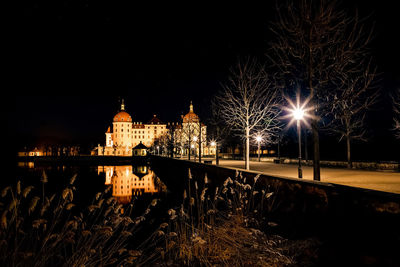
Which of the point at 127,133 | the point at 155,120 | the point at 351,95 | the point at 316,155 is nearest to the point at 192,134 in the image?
the point at 351,95

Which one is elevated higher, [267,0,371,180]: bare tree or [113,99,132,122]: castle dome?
[113,99,132,122]: castle dome

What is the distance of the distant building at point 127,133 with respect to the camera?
429 ft

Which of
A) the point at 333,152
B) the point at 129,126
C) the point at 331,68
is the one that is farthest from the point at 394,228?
the point at 129,126

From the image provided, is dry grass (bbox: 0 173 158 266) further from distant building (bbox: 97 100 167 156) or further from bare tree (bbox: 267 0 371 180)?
distant building (bbox: 97 100 167 156)

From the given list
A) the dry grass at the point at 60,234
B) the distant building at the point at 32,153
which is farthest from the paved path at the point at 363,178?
the distant building at the point at 32,153

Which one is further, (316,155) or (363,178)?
(363,178)

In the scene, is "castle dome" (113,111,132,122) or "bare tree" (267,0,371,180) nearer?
"bare tree" (267,0,371,180)

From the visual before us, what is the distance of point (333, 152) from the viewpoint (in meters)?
56.0

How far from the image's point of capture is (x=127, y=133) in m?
142

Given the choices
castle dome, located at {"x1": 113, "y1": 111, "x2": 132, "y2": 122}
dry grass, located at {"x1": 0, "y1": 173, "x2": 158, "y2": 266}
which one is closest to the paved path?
dry grass, located at {"x1": 0, "y1": 173, "x2": 158, "y2": 266}

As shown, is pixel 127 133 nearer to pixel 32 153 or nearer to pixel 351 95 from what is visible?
pixel 32 153

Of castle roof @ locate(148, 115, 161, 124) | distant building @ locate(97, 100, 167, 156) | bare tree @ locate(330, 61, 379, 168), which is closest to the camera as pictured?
bare tree @ locate(330, 61, 379, 168)

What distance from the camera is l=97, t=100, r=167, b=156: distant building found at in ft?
429

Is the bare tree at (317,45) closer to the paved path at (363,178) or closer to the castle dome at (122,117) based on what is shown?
the paved path at (363,178)
